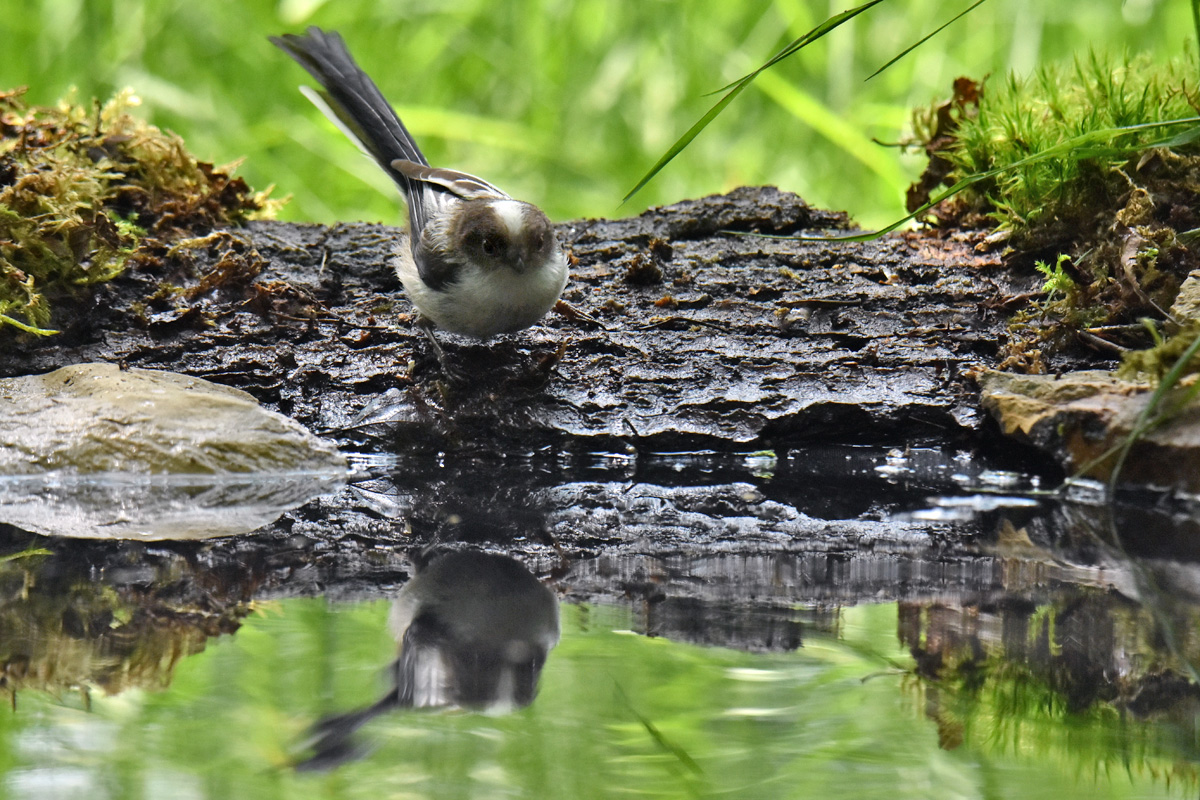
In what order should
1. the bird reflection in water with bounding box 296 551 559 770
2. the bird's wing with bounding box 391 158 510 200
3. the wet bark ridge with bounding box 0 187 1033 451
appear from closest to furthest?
the bird reflection in water with bounding box 296 551 559 770 → the wet bark ridge with bounding box 0 187 1033 451 → the bird's wing with bounding box 391 158 510 200

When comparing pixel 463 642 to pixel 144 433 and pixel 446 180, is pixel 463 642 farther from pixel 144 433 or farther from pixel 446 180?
pixel 446 180

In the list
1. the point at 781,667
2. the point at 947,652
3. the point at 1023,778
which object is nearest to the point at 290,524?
the point at 781,667

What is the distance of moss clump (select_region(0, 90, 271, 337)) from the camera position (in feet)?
11.5

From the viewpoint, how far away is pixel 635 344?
138 inches

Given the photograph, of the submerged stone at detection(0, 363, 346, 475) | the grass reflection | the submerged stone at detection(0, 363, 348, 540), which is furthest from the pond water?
the submerged stone at detection(0, 363, 346, 475)

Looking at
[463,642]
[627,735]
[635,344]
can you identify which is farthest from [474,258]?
[627,735]

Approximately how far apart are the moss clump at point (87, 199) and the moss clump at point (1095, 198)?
9.90 feet

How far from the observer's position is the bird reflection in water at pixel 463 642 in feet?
4.66

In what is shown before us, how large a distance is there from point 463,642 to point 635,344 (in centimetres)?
193

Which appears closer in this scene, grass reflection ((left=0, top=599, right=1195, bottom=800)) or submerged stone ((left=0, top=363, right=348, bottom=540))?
grass reflection ((left=0, top=599, right=1195, bottom=800))

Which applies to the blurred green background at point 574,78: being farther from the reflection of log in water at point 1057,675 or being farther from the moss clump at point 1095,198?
the reflection of log in water at point 1057,675

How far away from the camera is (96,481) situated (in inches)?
121

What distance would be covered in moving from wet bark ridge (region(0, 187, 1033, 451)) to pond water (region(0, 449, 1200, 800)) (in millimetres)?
550

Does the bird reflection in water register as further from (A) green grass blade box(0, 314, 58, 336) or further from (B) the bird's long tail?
(B) the bird's long tail
